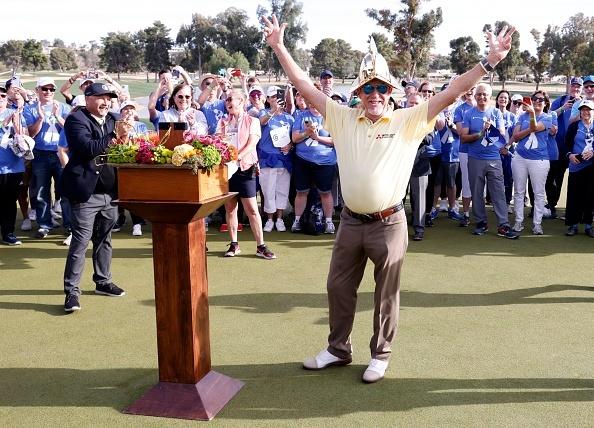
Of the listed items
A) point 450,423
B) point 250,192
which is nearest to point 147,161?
point 450,423

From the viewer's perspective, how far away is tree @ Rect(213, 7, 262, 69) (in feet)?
223

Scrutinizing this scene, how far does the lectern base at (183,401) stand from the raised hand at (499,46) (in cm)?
260

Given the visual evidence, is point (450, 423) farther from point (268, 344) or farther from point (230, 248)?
point (230, 248)

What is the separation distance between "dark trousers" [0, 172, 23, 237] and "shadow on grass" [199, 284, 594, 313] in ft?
10.9

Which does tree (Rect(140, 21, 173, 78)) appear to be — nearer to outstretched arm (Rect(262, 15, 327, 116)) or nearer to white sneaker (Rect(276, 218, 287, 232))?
white sneaker (Rect(276, 218, 287, 232))

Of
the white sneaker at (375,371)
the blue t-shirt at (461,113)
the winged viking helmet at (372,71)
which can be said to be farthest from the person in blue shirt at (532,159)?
the winged viking helmet at (372,71)

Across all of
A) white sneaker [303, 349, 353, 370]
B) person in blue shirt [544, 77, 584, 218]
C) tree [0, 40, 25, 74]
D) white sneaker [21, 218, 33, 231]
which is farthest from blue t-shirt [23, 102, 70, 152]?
tree [0, 40, 25, 74]

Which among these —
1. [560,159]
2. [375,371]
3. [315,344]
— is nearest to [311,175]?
[560,159]

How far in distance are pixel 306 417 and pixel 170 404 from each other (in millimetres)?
804

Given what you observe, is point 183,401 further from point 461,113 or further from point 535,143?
point 535,143

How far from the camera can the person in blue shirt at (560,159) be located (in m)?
9.71

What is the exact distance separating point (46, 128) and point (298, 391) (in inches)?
235

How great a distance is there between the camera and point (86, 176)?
5516mm

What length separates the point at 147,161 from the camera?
3.53 m
